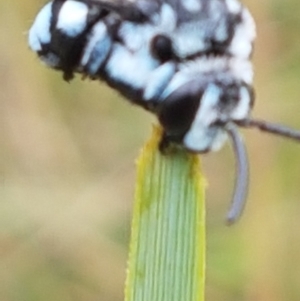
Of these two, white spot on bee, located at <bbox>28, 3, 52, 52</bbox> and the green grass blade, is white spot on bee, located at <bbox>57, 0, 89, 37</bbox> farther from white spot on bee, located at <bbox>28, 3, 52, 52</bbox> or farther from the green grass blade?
the green grass blade

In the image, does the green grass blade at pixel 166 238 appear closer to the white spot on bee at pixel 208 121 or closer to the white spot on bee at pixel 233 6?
the white spot on bee at pixel 208 121

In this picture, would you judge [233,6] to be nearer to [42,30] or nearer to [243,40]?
[243,40]

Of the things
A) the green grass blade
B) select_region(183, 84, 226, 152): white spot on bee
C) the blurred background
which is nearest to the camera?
the green grass blade

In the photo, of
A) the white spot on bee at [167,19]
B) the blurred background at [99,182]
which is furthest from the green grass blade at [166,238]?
the blurred background at [99,182]

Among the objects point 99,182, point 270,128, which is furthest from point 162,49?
point 99,182

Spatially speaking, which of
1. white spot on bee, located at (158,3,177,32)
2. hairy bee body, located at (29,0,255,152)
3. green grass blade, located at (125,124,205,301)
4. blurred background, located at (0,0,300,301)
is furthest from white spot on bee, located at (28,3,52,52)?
blurred background, located at (0,0,300,301)

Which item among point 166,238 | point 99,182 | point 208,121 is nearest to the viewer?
point 166,238
